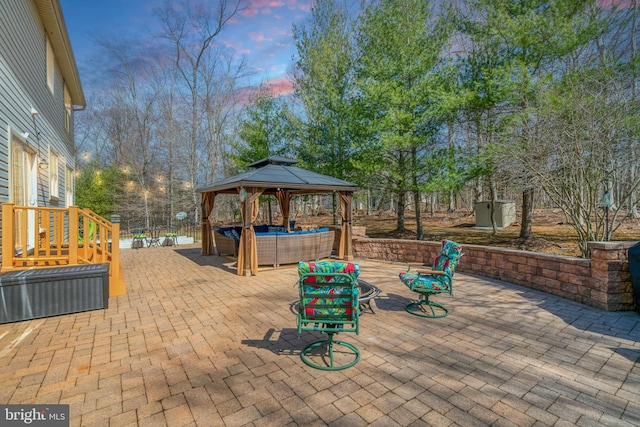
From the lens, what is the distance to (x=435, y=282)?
421 centimetres

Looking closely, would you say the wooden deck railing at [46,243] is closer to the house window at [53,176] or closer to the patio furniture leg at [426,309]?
the house window at [53,176]

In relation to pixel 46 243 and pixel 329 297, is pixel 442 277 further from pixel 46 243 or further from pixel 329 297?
pixel 46 243

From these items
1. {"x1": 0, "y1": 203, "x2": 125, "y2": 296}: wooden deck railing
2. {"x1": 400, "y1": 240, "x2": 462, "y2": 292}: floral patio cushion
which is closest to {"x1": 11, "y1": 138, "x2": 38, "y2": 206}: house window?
{"x1": 0, "y1": 203, "x2": 125, "y2": 296}: wooden deck railing

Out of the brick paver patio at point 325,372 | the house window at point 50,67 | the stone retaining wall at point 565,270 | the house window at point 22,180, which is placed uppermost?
the house window at point 50,67

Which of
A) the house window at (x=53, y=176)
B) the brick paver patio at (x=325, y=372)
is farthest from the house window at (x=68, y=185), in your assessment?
the brick paver patio at (x=325, y=372)

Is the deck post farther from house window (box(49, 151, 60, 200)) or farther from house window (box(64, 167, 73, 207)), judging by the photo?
house window (box(64, 167, 73, 207))

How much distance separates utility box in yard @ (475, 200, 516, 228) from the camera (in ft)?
52.3

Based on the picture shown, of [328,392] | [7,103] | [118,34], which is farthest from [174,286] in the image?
[118,34]

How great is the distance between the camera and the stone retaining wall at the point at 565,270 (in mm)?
4277

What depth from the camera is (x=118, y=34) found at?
19.2m

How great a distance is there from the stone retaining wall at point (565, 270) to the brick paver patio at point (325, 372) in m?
0.28

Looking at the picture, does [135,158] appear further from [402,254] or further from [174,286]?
[402,254]

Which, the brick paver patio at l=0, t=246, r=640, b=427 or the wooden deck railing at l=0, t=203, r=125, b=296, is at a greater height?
the wooden deck railing at l=0, t=203, r=125, b=296

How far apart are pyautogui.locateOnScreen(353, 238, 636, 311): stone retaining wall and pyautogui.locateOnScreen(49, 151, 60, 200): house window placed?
394 inches
